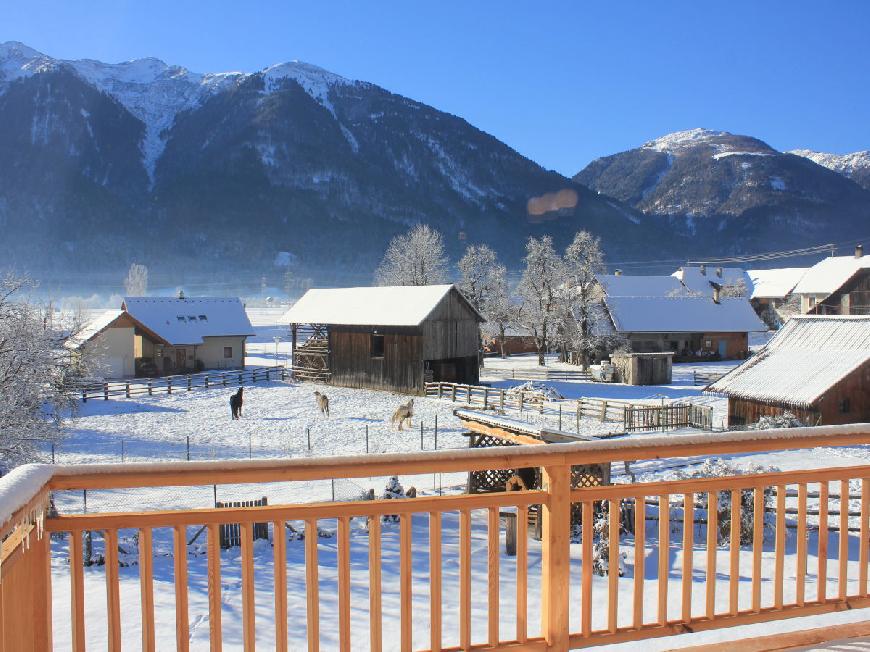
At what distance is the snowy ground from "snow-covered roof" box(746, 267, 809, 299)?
52705mm

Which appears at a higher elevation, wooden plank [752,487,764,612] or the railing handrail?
the railing handrail

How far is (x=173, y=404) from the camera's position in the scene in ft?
105

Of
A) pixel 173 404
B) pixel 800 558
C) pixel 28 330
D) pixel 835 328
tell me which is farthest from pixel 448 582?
pixel 173 404

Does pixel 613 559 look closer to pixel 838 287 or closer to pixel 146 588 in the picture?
pixel 146 588

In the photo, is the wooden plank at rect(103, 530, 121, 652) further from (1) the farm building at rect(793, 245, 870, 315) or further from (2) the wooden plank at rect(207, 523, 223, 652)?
(1) the farm building at rect(793, 245, 870, 315)

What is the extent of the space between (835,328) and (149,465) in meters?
28.3

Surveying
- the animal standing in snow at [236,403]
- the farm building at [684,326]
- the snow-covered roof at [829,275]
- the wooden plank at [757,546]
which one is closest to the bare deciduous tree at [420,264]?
the farm building at [684,326]

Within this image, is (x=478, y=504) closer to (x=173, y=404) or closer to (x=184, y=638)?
(x=184, y=638)

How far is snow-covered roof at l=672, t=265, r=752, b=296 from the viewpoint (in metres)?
75.8

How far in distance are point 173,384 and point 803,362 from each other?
3013cm

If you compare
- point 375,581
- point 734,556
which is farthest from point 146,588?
point 734,556

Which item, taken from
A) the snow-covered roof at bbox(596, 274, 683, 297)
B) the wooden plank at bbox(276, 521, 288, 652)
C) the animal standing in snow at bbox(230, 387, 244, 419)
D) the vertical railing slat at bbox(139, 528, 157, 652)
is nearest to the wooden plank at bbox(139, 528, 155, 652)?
the vertical railing slat at bbox(139, 528, 157, 652)

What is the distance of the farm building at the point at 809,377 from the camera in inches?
933

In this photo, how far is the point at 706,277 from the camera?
3098 inches
